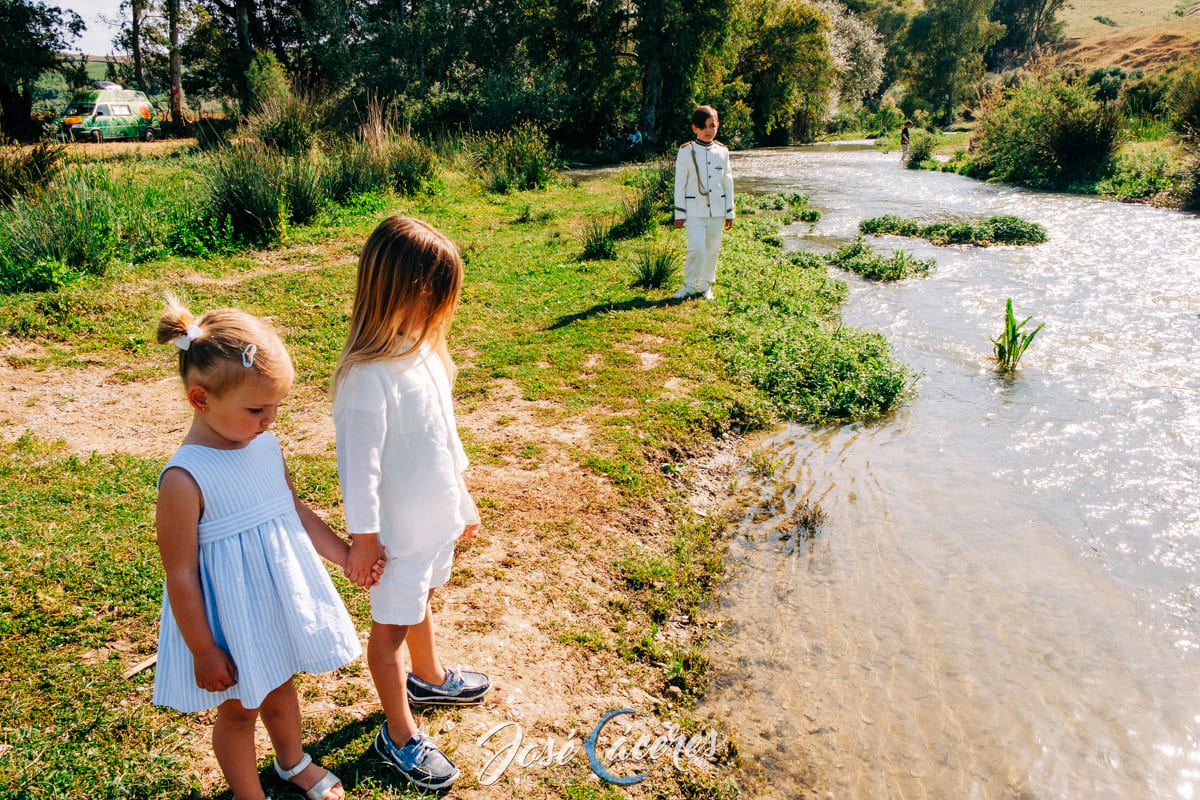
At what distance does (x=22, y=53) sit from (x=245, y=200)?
30764 millimetres

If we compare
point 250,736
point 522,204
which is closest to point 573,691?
point 250,736

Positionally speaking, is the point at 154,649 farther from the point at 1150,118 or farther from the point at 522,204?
the point at 1150,118

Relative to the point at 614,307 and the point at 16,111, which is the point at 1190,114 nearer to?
the point at 614,307

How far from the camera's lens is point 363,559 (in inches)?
86.7

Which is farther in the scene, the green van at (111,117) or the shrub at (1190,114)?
the green van at (111,117)

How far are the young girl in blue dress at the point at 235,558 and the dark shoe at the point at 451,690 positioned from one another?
664 mm

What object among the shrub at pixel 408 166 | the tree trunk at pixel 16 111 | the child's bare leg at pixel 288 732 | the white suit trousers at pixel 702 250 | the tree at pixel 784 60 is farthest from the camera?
the tree at pixel 784 60

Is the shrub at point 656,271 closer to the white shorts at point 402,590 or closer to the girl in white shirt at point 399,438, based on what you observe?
the girl in white shirt at point 399,438

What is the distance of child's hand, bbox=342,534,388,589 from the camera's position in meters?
2.19

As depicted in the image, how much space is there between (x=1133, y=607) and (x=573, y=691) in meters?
3.34

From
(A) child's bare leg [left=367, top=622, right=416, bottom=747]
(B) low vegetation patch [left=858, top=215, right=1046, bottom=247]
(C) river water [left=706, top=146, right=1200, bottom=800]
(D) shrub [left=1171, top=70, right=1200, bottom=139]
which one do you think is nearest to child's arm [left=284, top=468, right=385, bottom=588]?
(A) child's bare leg [left=367, top=622, right=416, bottom=747]

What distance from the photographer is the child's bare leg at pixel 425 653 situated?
8.98 feet

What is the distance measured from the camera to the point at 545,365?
6668 millimetres

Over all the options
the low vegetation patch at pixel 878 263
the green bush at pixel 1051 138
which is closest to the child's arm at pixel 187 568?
the low vegetation patch at pixel 878 263
